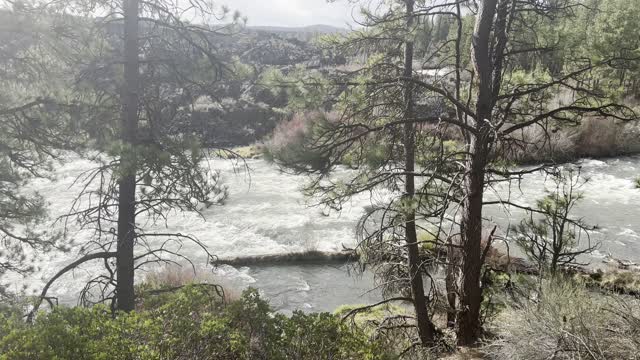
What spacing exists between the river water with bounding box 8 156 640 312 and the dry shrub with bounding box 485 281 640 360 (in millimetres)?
2833

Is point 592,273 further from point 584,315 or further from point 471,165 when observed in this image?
point 471,165

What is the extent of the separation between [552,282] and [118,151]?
5910 millimetres

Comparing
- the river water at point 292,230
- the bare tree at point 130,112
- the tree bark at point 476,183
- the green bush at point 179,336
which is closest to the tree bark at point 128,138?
the bare tree at point 130,112

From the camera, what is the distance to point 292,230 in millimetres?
14820

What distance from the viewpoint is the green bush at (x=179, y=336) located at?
3.72m

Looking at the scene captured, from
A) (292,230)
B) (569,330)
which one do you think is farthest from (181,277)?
(569,330)

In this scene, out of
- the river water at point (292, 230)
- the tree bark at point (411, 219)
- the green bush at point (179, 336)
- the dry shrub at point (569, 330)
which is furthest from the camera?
the river water at point (292, 230)

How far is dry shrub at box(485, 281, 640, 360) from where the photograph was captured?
504 cm

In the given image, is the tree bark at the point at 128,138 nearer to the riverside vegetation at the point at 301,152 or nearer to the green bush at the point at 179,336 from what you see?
the riverside vegetation at the point at 301,152

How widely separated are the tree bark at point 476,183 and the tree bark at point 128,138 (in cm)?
394

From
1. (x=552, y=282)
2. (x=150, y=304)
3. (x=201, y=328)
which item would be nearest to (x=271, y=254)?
(x=150, y=304)

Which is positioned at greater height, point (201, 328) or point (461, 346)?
point (201, 328)

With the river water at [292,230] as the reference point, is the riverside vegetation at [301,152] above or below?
above

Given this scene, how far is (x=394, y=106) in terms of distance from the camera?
6699 millimetres
